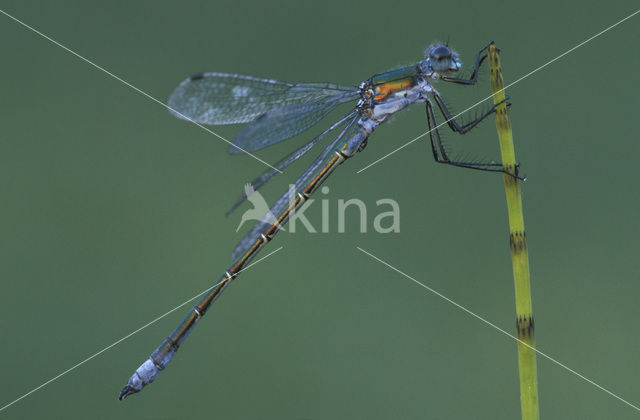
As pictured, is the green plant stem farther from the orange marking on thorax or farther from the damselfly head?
the orange marking on thorax

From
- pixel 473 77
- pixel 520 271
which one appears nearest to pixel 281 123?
pixel 473 77

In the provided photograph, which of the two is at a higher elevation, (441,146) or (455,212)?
(455,212)

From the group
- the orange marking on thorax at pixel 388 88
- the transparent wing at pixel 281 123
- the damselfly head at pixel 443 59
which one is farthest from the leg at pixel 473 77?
the transparent wing at pixel 281 123

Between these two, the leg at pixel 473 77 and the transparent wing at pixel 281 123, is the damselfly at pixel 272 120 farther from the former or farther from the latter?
the leg at pixel 473 77

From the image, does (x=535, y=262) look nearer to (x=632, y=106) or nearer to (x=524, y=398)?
(x=632, y=106)

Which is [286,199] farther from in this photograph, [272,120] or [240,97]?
[240,97]

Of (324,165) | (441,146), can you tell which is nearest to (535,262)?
(441,146)
